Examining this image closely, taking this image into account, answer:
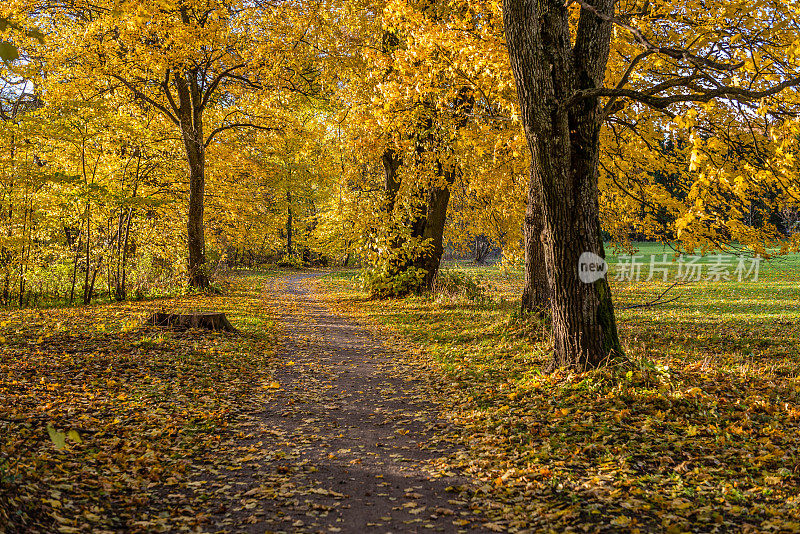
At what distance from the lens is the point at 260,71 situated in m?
17.1

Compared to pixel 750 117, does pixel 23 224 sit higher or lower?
lower

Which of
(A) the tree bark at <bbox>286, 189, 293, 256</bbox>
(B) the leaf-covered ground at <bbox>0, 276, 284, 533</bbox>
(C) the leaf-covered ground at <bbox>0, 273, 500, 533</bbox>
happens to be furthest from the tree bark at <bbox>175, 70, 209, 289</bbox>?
(A) the tree bark at <bbox>286, 189, 293, 256</bbox>

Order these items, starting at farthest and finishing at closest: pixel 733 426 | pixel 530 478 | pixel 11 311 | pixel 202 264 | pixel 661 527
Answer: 1. pixel 202 264
2. pixel 11 311
3. pixel 733 426
4. pixel 530 478
5. pixel 661 527

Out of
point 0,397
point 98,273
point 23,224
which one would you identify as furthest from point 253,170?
point 0,397

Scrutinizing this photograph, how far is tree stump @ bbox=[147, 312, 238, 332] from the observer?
1092 centimetres

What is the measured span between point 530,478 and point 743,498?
160cm

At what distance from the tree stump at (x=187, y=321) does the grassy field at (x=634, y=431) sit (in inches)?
160

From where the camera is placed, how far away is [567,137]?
6586mm

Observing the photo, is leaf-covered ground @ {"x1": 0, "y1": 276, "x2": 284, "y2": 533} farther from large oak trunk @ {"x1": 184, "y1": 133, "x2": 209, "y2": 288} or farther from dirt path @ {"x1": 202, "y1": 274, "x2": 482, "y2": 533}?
large oak trunk @ {"x1": 184, "y1": 133, "x2": 209, "y2": 288}

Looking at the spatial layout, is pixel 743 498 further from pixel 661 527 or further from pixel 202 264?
pixel 202 264

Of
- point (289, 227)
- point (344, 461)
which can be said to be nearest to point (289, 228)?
point (289, 227)

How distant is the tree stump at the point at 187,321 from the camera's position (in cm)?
1092

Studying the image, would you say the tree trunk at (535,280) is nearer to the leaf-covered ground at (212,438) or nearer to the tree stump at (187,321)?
the leaf-covered ground at (212,438)

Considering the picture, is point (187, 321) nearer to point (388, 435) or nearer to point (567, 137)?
point (388, 435)
